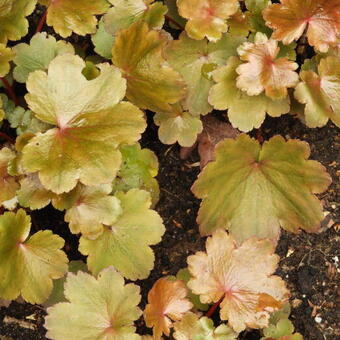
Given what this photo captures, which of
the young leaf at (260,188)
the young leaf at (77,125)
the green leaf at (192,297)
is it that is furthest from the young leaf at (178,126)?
the green leaf at (192,297)

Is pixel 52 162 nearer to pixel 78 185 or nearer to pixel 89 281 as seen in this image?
pixel 78 185

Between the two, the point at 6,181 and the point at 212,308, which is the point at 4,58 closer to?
the point at 6,181

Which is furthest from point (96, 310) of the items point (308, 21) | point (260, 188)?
point (308, 21)

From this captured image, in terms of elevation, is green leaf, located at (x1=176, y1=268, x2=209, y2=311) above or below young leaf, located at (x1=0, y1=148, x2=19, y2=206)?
below

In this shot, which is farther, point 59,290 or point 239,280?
point 59,290

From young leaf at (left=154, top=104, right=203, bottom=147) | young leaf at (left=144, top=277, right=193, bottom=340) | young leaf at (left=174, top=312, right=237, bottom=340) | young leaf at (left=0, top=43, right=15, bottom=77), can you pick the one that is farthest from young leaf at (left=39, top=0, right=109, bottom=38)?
young leaf at (left=174, top=312, right=237, bottom=340)

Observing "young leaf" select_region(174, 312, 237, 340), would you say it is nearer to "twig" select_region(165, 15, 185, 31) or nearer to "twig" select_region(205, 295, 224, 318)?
"twig" select_region(205, 295, 224, 318)

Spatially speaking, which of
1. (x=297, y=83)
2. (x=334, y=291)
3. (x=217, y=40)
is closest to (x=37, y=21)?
(x=217, y=40)
